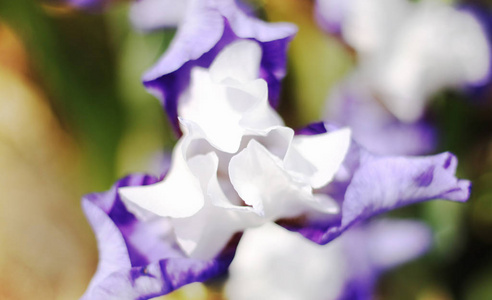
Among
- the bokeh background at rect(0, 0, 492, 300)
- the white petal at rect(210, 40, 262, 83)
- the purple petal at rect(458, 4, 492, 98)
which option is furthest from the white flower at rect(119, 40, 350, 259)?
the purple petal at rect(458, 4, 492, 98)

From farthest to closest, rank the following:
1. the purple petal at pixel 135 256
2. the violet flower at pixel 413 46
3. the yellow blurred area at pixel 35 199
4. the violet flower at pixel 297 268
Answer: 1. the yellow blurred area at pixel 35 199
2. the violet flower at pixel 413 46
3. the violet flower at pixel 297 268
4. the purple petal at pixel 135 256

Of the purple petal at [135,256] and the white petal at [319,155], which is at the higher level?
the white petal at [319,155]

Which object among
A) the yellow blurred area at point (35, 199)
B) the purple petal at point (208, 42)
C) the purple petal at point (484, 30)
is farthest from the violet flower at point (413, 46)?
the yellow blurred area at point (35, 199)

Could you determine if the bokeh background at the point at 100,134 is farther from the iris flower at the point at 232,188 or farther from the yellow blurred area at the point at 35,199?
the iris flower at the point at 232,188

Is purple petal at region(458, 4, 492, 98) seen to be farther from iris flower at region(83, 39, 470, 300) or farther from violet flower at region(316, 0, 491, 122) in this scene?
iris flower at region(83, 39, 470, 300)

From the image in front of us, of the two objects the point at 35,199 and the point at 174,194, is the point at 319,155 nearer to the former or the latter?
the point at 174,194

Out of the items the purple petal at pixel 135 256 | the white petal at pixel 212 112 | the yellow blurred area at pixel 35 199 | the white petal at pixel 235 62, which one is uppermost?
the white petal at pixel 235 62

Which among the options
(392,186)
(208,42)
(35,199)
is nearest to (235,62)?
(208,42)

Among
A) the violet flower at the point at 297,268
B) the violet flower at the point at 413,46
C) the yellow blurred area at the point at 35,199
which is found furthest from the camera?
the yellow blurred area at the point at 35,199
